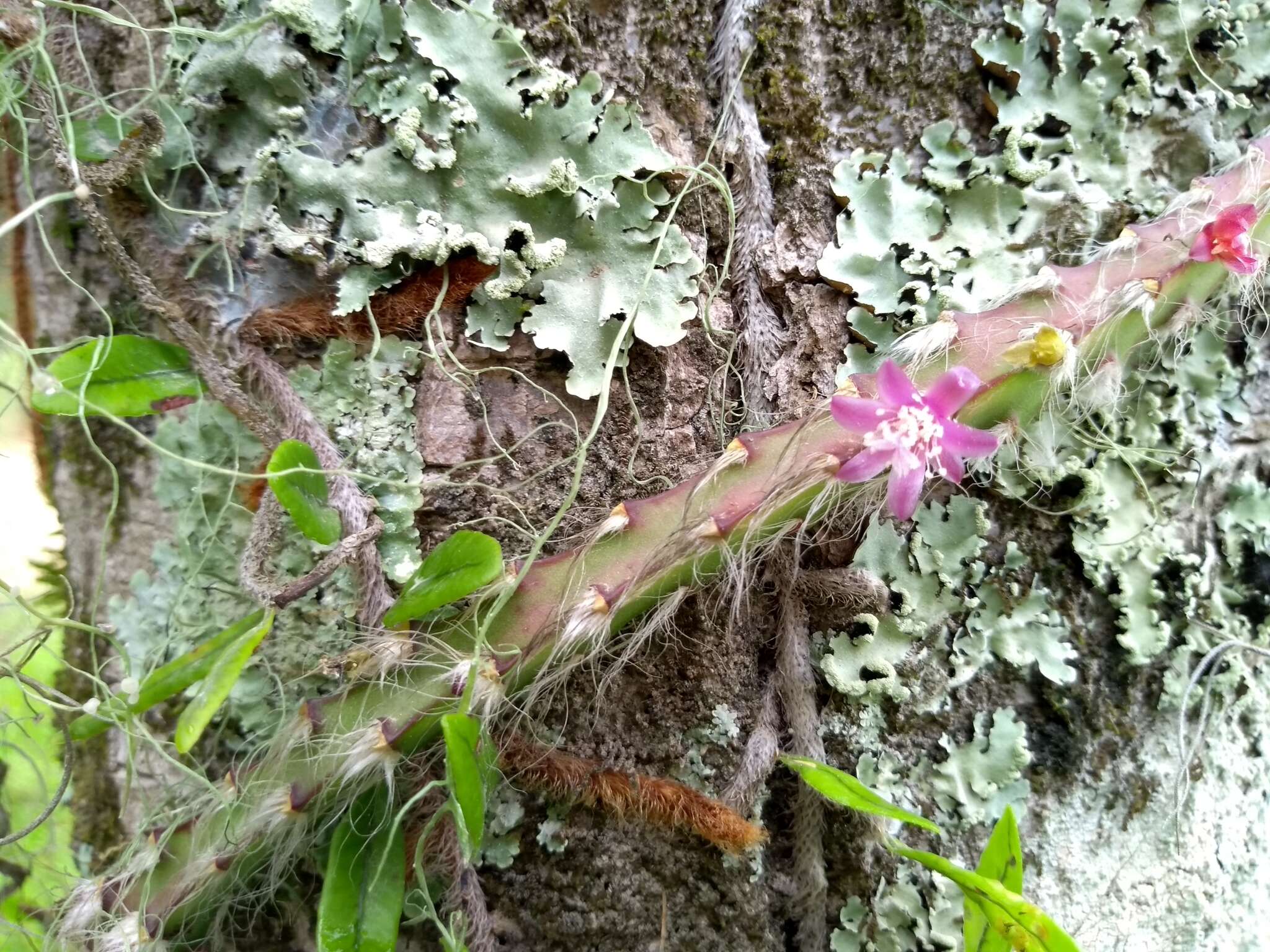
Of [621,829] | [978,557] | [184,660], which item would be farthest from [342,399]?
[978,557]

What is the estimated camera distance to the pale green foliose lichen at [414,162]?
78cm

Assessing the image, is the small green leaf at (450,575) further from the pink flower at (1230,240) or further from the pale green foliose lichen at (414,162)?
the pink flower at (1230,240)

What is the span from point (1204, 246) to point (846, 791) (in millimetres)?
707

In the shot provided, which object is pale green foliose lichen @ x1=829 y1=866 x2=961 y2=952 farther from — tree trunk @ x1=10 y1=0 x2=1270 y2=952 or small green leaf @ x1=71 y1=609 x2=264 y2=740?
small green leaf @ x1=71 y1=609 x2=264 y2=740

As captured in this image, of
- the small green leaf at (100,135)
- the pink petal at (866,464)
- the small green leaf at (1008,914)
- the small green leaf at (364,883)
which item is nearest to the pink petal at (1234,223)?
the pink petal at (866,464)

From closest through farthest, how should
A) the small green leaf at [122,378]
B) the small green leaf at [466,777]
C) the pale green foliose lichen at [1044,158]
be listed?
the small green leaf at [466,777]
the small green leaf at [122,378]
the pale green foliose lichen at [1044,158]

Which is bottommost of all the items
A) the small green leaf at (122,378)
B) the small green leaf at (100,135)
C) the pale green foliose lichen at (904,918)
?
the pale green foliose lichen at (904,918)

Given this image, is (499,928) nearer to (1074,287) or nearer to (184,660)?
(184,660)

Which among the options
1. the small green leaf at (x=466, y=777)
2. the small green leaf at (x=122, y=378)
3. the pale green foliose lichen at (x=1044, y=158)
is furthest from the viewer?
the pale green foliose lichen at (x=1044, y=158)

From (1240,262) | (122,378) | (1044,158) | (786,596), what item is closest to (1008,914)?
(786,596)

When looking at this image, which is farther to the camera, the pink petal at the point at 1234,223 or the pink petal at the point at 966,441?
the pink petal at the point at 1234,223

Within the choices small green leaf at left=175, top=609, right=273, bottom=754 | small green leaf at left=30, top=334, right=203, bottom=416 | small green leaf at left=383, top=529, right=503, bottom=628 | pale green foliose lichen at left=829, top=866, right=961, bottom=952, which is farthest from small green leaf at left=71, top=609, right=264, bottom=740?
pale green foliose lichen at left=829, top=866, right=961, bottom=952

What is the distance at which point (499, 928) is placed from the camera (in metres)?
0.85

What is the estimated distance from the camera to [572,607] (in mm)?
760
